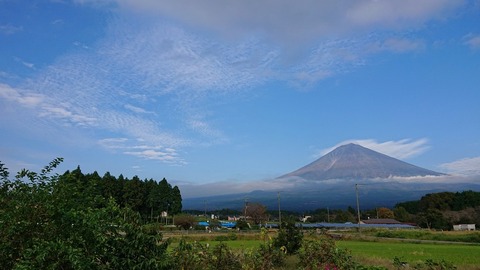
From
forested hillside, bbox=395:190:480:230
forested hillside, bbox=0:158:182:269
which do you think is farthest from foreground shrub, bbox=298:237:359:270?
forested hillside, bbox=395:190:480:230

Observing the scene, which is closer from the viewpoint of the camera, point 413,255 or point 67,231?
point 67,231

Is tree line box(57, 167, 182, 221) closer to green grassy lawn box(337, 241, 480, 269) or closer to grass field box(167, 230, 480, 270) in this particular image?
grass field box(167, 230, 480, 270)

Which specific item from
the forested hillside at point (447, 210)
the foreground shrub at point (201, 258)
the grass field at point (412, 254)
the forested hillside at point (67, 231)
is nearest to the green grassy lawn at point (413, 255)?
the grass field at point (412, 254)

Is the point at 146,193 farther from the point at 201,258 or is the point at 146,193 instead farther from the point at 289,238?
the point at 201,258

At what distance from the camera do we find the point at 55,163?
5.21 meters

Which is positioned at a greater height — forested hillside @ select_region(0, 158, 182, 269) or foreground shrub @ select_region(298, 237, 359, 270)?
forested hillside @ select_region(0, 158, 182, 269)

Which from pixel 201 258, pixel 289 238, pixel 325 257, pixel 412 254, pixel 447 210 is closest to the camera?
pixel 201 258

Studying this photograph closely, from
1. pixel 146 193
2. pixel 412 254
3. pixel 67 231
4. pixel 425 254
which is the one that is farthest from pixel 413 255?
pixel 146 193

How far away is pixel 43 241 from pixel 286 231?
9.72 metres

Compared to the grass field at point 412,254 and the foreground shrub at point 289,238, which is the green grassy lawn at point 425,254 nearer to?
the grass field at point 412,254

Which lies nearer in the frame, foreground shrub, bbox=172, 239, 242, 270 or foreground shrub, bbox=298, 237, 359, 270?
foreground shrub, bbox=172, 239, 242, 270

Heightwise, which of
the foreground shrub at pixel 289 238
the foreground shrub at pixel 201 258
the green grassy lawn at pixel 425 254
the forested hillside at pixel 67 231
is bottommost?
the green grassy lawn at pixel 425 254

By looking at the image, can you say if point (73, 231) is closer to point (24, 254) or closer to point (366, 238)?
point (24, 254)

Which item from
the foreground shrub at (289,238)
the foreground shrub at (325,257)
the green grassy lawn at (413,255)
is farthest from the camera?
the green grassy lawn at (413,255)
